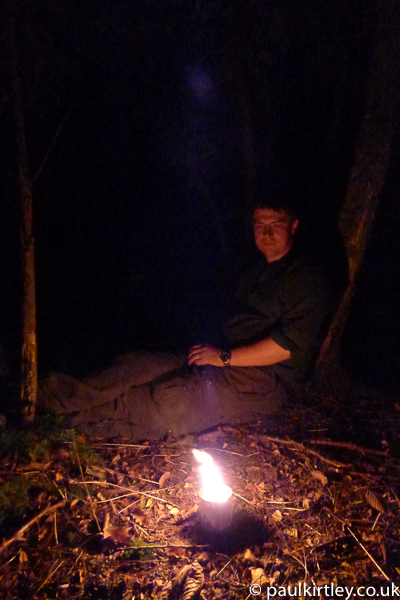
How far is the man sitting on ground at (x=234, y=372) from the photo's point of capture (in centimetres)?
372

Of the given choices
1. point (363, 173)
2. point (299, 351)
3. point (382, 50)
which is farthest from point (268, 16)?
point (299, 351)

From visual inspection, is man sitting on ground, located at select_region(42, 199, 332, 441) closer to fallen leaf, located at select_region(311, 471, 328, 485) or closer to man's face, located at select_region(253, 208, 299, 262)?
man's face, located at select_region(253, 208, 299, 262)

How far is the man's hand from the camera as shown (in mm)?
3967

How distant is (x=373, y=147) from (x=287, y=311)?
7.39ft

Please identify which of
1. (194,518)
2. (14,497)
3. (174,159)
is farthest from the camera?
(174,159)

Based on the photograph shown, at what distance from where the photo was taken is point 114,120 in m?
11.4

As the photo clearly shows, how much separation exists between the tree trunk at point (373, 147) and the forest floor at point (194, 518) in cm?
200

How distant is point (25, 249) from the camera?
3307 mm

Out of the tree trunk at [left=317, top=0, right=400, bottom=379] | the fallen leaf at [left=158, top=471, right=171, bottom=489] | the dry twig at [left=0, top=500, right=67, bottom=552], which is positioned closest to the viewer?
the dry twig at [left=0, top=500, right=67, bottom=552]

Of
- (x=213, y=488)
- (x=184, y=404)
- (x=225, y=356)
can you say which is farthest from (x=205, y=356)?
(x=213, y=488)

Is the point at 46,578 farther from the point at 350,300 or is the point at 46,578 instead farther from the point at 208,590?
the point at 350,300

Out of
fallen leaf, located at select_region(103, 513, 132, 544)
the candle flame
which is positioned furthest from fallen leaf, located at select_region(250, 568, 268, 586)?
fallen leaf, located at select_region(103, 513, 132, 544)

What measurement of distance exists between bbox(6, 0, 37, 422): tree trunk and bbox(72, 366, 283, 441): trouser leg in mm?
496

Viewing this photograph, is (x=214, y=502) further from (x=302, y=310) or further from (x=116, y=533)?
(x=302, y=310)
